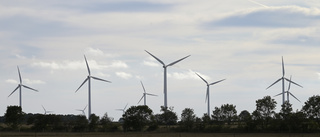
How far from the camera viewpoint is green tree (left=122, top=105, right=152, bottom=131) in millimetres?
149500

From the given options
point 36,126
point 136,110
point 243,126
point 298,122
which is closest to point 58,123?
point 36,126

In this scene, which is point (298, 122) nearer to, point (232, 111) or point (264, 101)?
point (264, 101)

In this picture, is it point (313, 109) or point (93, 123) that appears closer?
point (313, 109)

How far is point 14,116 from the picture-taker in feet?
539

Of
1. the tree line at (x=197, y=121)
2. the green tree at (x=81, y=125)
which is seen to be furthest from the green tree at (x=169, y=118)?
the green tree at (x=81, y=125)

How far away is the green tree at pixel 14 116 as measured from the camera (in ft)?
538

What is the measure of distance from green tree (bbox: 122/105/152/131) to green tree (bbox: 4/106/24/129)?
112 feet

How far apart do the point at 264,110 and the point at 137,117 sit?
1359 inches

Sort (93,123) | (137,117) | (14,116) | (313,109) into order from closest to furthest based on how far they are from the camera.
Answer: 1. (313,109)
2. (137,117)
3. (93,123)
4. (14,116)

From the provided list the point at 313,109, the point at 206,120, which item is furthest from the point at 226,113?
the point at 313,109

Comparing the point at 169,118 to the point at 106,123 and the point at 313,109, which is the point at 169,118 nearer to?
the point at 106,123

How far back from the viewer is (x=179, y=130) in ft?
471

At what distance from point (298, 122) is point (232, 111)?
35.3 meters

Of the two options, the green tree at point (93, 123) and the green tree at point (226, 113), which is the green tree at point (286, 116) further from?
the green tree at point (93, 123)
